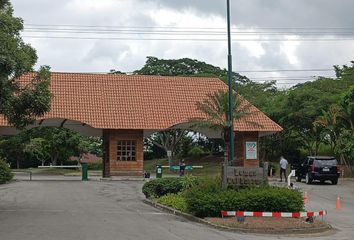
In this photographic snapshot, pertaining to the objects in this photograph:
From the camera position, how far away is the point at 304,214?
56.2ft

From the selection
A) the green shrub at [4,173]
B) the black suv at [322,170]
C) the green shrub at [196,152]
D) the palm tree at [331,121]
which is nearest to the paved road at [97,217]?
the green shrub at [4,173]

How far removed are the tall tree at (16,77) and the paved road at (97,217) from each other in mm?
3459

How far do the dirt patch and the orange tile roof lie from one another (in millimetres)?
20682

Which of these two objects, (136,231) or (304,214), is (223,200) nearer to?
(304,214)

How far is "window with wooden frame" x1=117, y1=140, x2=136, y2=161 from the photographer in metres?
39.7

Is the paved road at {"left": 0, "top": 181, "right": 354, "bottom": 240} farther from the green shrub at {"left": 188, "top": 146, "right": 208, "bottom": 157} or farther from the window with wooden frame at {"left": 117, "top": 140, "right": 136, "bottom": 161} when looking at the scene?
the green shrub at {"left": 188, "top": 146, "right": 208, "bottom": 157}

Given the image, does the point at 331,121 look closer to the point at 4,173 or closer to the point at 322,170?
the point at 322,170

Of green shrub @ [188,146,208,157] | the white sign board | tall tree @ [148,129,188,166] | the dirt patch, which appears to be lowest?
the dirt patch

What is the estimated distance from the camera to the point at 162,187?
2400 centimetres

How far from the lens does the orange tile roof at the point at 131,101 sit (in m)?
39.2

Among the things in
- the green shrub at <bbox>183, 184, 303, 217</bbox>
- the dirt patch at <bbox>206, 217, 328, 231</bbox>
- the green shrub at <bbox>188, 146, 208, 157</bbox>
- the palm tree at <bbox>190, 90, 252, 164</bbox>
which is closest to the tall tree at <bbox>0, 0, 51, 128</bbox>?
the green shrub at <bbox>183, 184, 303, 217</bbox>

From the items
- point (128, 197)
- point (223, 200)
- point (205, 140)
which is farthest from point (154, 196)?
point (205, 140)

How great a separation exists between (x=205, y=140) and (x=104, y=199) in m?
46.6

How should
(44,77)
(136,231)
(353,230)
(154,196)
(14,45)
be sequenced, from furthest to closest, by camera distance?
(154,196)
(44,77)
(14,45)
(353,230)
(136,231)
